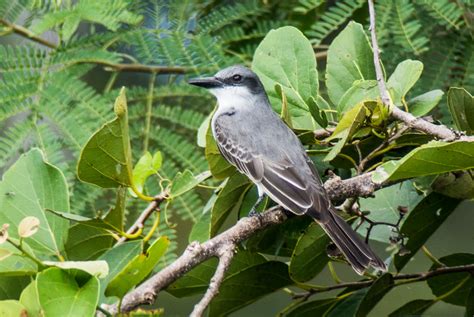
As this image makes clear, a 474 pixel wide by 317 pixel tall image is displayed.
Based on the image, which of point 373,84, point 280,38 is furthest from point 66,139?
point 373,84

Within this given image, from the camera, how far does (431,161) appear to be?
146cm

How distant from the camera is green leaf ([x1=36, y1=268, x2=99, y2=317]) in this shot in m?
1.22

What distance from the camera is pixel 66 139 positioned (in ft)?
9.21

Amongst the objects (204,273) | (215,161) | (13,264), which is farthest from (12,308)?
(215,161)

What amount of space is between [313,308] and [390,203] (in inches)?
10.7

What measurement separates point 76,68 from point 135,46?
0.72 ft

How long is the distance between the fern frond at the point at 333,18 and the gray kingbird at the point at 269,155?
25 centimetres

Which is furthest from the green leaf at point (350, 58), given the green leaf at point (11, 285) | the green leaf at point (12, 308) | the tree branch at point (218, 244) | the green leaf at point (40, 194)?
the green leaf at point (12, 308)

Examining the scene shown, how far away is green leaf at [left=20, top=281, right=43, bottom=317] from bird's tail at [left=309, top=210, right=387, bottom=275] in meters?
0.68

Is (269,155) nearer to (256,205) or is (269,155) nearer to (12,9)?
(256,205)

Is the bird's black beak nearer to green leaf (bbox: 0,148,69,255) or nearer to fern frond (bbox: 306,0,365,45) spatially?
fern frond (bbox: 306,0,365,45)

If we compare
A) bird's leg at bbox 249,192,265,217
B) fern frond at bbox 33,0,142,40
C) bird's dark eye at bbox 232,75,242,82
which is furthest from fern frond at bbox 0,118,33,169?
bird's leg at bbox 249,192,265,217

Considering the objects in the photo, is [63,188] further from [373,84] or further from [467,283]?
[467,283]

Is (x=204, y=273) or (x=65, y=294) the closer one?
(x=65, y=294)
